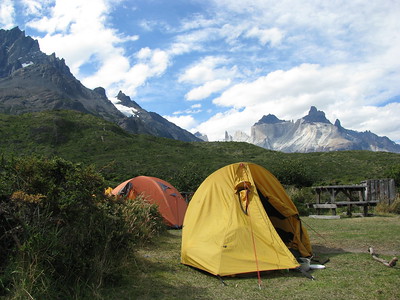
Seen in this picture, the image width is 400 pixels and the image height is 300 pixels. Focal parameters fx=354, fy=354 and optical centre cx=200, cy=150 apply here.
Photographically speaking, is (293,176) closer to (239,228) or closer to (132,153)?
(239,228)

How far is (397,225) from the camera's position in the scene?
38.5ft

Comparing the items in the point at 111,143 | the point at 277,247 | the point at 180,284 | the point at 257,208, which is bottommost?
the point at 180,284

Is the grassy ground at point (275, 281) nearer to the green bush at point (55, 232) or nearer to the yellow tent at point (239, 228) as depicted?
the yellow tent at point (239, 228)

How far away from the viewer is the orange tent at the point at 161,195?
13.2 metres

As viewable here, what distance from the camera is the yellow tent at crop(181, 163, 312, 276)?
645cm

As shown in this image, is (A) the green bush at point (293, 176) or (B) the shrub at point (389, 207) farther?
(A) the green bush at point (293, 176)

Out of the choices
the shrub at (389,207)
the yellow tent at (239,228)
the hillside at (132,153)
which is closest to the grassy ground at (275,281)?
the yellow tent at (239,228)

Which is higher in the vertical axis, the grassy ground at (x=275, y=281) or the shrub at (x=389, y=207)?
the shrub at (x=389, y=207)

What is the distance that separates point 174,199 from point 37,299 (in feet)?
31.2

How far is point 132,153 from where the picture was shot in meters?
48.4

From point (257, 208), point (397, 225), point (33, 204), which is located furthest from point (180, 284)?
point (397, 225)

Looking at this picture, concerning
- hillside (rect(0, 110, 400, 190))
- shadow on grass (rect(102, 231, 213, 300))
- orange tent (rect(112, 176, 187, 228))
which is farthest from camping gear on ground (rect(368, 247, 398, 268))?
hillside (rect(0, 110, 400, 190))

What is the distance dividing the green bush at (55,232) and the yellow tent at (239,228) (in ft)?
5.64

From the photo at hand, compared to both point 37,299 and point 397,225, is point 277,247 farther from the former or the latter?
point 397,225
